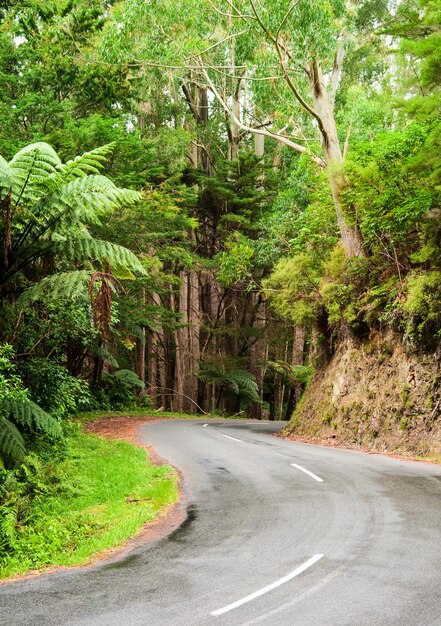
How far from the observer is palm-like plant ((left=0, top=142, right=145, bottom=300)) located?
10.5 m

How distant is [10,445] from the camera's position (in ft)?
34.7

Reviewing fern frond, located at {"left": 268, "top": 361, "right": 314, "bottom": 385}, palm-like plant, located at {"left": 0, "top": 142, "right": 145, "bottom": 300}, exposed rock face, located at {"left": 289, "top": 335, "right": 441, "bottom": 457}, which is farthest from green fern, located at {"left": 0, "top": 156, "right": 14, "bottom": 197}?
fern frond, located at {"left": 268, "top": 361, "right": 314, "bottom": 385}

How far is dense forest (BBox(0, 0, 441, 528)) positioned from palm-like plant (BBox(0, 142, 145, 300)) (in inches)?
1.6

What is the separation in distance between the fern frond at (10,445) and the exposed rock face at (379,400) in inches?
354

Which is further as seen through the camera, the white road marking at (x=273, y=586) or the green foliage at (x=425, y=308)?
the green foliage at (x=425, y=308)

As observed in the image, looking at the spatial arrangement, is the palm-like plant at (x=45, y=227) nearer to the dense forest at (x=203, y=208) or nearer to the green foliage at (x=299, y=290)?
the dense forest at (x=203, y=208)

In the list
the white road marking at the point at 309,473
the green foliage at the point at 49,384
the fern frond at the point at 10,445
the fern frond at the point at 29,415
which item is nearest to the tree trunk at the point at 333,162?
the white road marking at the point at 309,473

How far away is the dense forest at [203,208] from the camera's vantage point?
11.3m

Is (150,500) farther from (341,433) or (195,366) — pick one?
(195,366)

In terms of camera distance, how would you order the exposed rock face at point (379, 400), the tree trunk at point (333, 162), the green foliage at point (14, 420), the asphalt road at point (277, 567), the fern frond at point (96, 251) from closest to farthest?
the asphalt road at point (277, 567) → the green foliage at point (14, 420) → the fern frond at point (96, 251) → the exposed rock face at point (379, 400) → the tree trunk at point (333, 162)

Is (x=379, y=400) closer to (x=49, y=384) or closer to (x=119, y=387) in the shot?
(x=49, y=384)

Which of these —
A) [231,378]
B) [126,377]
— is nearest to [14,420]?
[126,377]

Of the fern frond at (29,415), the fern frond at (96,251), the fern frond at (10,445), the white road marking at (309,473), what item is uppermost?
the fern frond at (96,251)

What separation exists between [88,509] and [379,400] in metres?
9.15
